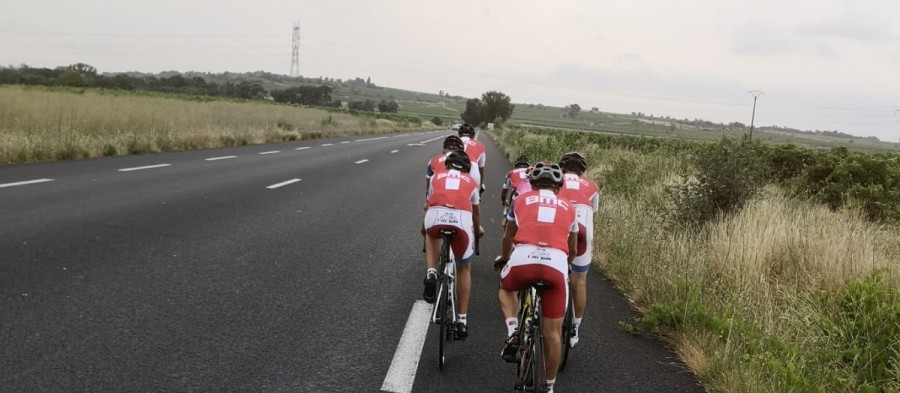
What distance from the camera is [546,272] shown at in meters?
3.43

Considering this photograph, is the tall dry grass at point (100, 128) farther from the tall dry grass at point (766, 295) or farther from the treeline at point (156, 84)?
the treeline at point (156, 84)

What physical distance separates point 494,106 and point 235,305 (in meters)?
128

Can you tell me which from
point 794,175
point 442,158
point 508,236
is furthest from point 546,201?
point 794,175

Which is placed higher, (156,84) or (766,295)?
(156,84)

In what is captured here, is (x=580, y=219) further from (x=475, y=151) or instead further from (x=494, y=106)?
(x=494, y=106)

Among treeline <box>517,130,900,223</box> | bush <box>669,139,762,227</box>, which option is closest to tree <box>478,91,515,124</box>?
treeline <box>517,130,900,223</box>

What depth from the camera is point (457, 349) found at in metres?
4.57

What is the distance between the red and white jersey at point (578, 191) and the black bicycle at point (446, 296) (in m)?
0.94

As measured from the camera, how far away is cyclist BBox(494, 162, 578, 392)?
11.3ft

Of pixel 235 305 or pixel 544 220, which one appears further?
pixel 235 305

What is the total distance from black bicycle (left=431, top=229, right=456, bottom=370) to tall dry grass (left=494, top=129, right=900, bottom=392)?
5.56ft

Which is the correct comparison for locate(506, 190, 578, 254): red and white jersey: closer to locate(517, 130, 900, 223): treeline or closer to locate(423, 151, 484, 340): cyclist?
locate(423, 151, 484, 340): cyclist

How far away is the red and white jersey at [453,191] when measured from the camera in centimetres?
460

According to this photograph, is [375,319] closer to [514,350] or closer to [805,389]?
[514,350]
